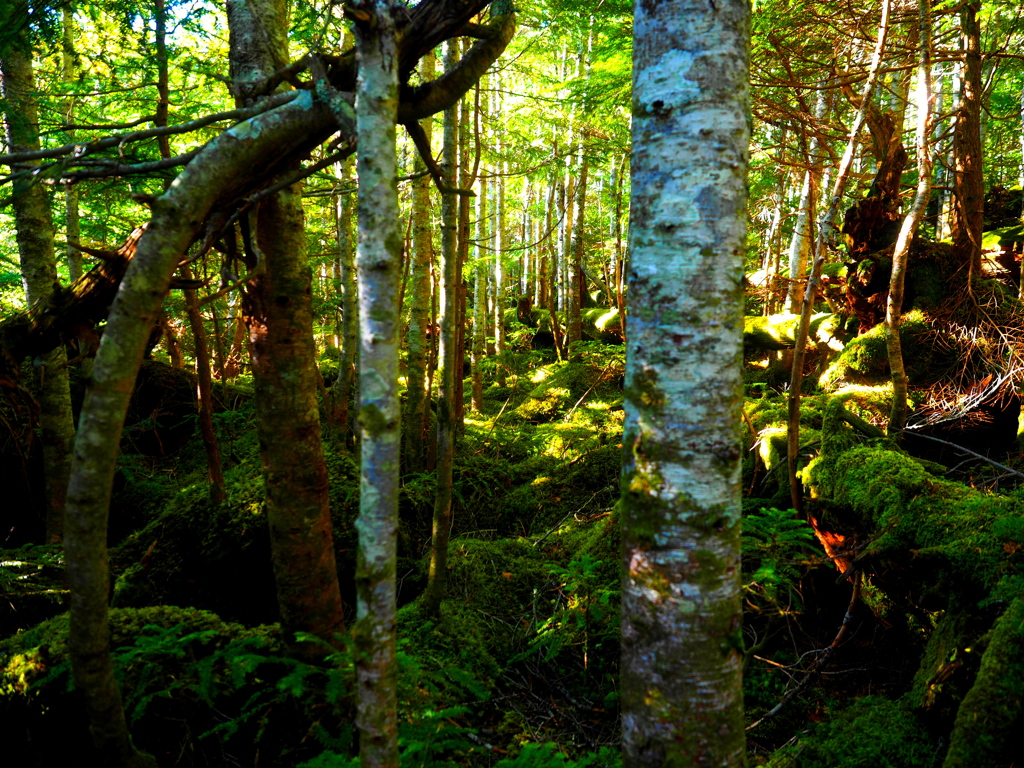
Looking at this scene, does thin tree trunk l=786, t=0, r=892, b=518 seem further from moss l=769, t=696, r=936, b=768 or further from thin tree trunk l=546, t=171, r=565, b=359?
thin tree trunk l=546, t=171, r=565, b=359

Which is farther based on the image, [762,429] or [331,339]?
[331,339]

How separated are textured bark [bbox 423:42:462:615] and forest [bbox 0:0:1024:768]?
0.12 feet

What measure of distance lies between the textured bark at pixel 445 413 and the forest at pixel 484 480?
36 mm

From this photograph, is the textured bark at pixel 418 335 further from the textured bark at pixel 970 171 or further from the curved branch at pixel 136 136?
the textured bark at pixel 970 171

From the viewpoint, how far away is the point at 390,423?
1674 mm

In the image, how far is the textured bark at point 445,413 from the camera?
366 centimetres

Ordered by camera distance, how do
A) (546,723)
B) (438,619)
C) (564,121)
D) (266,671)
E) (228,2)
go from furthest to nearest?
(564,121) < (438,619) < (546,723) < (266,671) < (228,2)

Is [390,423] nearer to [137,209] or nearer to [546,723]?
[546,723]

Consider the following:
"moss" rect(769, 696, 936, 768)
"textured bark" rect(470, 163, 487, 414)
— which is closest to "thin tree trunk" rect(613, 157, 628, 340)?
"textured bark" rect(470, 163, 487, 414)

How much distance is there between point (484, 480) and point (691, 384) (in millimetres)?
5480

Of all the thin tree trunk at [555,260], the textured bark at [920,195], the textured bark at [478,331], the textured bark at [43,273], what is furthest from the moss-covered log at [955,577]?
the thin tree trunk at [555,260]

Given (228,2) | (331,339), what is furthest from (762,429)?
(331,339)

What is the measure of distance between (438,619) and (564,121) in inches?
437

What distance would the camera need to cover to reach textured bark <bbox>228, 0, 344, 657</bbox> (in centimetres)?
275
